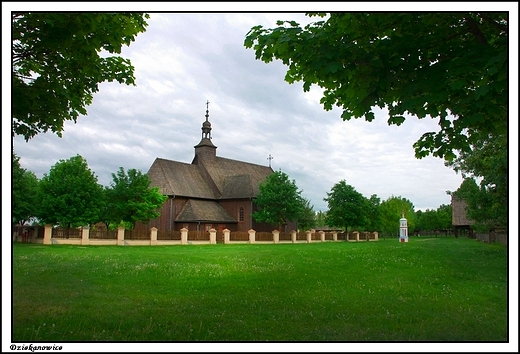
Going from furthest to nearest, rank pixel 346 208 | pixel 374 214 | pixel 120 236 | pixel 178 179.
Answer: pixel 374 214
pixel 346 208
pixel 178 179
pixel 120 236

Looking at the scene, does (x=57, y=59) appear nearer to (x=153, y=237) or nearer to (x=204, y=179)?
(x=153, y=237)

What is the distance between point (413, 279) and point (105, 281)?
882 cm

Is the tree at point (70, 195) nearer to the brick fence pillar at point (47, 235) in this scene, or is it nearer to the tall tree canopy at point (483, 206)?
the brick fence pillar at point (47, 235)

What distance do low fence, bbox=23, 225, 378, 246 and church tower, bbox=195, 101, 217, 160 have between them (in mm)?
16663

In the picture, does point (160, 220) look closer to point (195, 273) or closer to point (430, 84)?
point (195, 273)

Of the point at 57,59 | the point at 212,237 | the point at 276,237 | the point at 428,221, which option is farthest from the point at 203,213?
the point at 428,221

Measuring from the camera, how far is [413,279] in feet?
39.5

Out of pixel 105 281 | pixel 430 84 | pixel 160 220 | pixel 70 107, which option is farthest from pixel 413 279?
pixel 160 220

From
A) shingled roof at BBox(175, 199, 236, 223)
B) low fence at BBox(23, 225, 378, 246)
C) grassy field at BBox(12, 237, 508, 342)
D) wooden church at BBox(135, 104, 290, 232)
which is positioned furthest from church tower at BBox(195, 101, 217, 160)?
grassy field at BBox(12, 237, 508, 342)

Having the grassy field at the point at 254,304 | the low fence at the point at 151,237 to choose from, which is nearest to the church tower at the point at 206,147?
the low fence at the point at 151,237

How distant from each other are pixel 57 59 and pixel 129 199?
31696 millimetres

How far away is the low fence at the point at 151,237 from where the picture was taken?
3167 cm

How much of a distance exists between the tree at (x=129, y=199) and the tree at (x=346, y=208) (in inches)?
1097

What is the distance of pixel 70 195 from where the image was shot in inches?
1341
